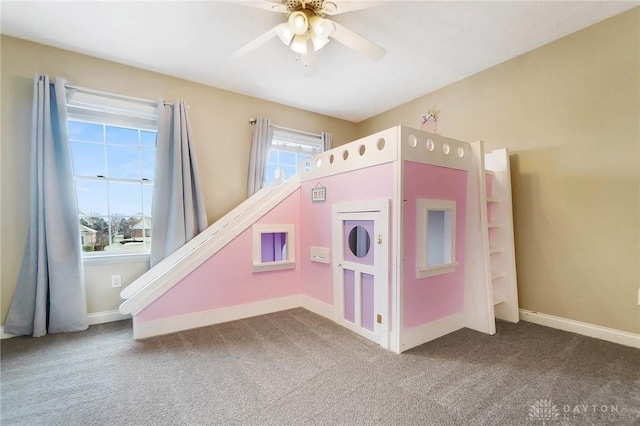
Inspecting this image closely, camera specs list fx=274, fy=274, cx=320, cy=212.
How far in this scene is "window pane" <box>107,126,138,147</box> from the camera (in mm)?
2951

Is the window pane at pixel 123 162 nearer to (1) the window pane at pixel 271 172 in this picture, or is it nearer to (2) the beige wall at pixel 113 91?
(2) the beige wall at pixel 113 91

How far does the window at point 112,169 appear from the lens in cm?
280

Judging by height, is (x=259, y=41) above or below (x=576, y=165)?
above

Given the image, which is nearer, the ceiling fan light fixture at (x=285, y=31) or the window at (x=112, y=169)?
the ceiling fan light fixture at (x=285, y=31)

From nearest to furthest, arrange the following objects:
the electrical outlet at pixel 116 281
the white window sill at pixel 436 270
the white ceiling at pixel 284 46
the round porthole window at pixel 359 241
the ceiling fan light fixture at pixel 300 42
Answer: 1. the ceiling fan light fixture at pixel 300 42
2. the white ceiling at pixel 284 46
3. the white window sill at pixel 436 270
4. the round porthole window at pixel 359 241
5. the electrical outlet at pixel 116 281

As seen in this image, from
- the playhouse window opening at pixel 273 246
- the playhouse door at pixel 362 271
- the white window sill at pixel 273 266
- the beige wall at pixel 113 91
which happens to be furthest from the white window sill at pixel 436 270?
the beige wall at pixel 113 91

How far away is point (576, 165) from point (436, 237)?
1.34 m

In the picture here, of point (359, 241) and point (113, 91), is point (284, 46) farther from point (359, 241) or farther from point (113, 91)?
point (359, 241)

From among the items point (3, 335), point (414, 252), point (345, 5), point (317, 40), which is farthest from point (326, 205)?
point (3, 335)

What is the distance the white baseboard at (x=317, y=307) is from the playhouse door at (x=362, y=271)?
0.12 m

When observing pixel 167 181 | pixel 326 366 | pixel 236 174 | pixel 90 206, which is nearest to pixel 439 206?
pixel 326 366

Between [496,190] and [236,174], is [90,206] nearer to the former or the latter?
[236,174]

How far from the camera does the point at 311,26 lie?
195 centimetres

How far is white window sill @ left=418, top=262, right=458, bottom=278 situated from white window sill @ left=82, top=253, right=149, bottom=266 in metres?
2.83
